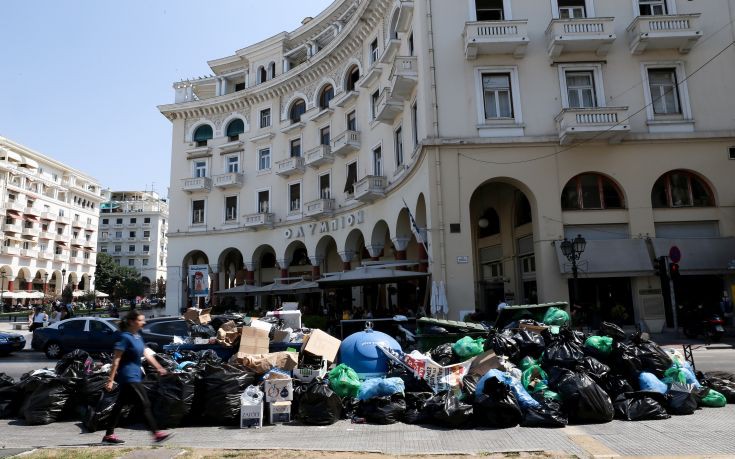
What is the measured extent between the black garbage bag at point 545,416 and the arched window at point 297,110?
1058 inches

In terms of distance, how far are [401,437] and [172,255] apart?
3127 cm

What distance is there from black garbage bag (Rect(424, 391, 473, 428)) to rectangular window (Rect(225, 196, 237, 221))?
2839 cm

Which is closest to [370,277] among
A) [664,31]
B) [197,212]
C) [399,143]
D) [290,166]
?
[399,143]

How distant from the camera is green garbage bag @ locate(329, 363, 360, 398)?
756 centimetres

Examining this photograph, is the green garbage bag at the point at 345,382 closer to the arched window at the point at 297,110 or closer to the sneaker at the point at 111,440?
the sneaker at the point at 111,440

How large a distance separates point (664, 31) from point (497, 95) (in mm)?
6155

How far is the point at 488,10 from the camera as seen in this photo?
18.4m

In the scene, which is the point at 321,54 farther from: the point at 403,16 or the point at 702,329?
the point at 702,329

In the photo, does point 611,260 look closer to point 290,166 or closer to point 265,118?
point 290,166

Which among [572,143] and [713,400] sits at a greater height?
[572,143]

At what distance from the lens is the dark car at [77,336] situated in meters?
14.9

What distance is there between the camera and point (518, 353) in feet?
27.1

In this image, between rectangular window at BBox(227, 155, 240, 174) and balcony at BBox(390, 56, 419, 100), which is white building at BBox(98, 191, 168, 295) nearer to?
rectangular window at BBox(227, 155, 240, 174)

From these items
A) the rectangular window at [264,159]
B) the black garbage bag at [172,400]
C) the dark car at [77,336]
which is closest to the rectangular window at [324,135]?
the rectangular window at [264,159]
